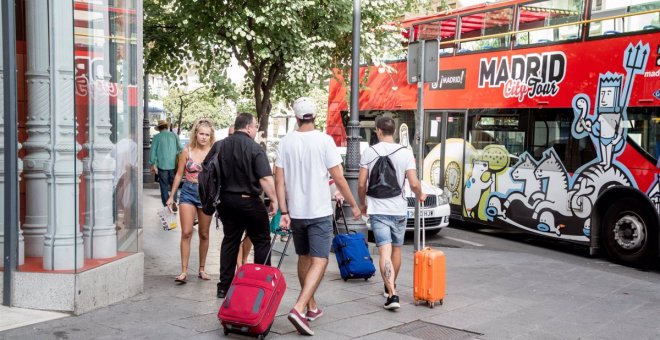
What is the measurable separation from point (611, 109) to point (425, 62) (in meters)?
2.93

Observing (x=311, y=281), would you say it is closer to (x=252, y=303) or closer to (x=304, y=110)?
(x=252, y=303)

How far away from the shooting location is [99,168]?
6863 millimetres

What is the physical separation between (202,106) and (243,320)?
48242 millimetres

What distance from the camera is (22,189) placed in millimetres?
6641

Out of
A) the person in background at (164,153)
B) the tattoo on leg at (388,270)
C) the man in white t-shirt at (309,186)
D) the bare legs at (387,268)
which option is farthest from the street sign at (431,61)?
the person in background at (164,153)

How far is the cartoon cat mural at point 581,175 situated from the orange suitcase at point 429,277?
14.1 ft

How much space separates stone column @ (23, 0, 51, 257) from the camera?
636 cm

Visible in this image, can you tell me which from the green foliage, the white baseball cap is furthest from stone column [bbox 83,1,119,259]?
the green foliage

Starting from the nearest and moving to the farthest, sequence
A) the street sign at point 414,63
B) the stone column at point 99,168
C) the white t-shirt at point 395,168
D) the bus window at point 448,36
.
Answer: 1. the stone column at point 99,168
2. the white t-shirt at point 395,168
3. the street sign at point 414,63
4. the bus window at point 448,36

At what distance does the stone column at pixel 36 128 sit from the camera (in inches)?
250

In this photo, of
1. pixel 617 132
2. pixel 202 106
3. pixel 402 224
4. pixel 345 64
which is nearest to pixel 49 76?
pixel 402 224

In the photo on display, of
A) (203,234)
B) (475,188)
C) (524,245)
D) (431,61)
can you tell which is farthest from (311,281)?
(475,188)

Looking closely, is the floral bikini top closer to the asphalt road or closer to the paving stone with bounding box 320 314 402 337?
the paving stone with bounding box 320 314 402 337

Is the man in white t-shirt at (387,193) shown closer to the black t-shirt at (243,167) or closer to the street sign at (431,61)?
the black t-shirt at (243,167)
